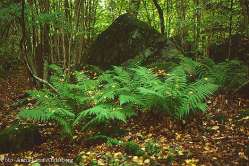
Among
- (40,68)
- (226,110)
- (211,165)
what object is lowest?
(211,165)

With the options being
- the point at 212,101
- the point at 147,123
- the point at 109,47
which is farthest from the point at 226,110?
the point at 109,47

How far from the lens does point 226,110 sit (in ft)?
20.7

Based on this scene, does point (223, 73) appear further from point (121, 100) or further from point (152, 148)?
point (152, 148)

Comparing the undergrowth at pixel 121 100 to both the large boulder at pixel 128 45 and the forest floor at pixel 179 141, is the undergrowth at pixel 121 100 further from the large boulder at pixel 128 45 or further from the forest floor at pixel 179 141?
the large boulder at pixel 128 45

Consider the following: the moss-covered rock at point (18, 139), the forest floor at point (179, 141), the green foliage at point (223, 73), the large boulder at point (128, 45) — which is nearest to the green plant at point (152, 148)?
the forest floor at point (179, 141)

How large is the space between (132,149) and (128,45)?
15.7ft

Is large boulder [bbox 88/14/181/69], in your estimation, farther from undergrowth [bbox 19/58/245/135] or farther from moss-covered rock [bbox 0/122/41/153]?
moss-covered rock [bbox 0/122/41/153]

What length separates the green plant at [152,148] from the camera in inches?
189

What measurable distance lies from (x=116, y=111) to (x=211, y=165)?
1728 millimetres

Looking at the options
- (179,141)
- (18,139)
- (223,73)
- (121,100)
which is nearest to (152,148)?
(179,141)

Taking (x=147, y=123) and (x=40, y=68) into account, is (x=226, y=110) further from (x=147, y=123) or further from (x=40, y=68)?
(x=40, y=68)

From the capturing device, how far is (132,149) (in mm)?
4938

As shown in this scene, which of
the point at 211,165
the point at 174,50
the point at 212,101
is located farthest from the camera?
the point at 174,50

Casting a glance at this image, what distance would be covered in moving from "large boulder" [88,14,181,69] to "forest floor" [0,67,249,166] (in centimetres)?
249
